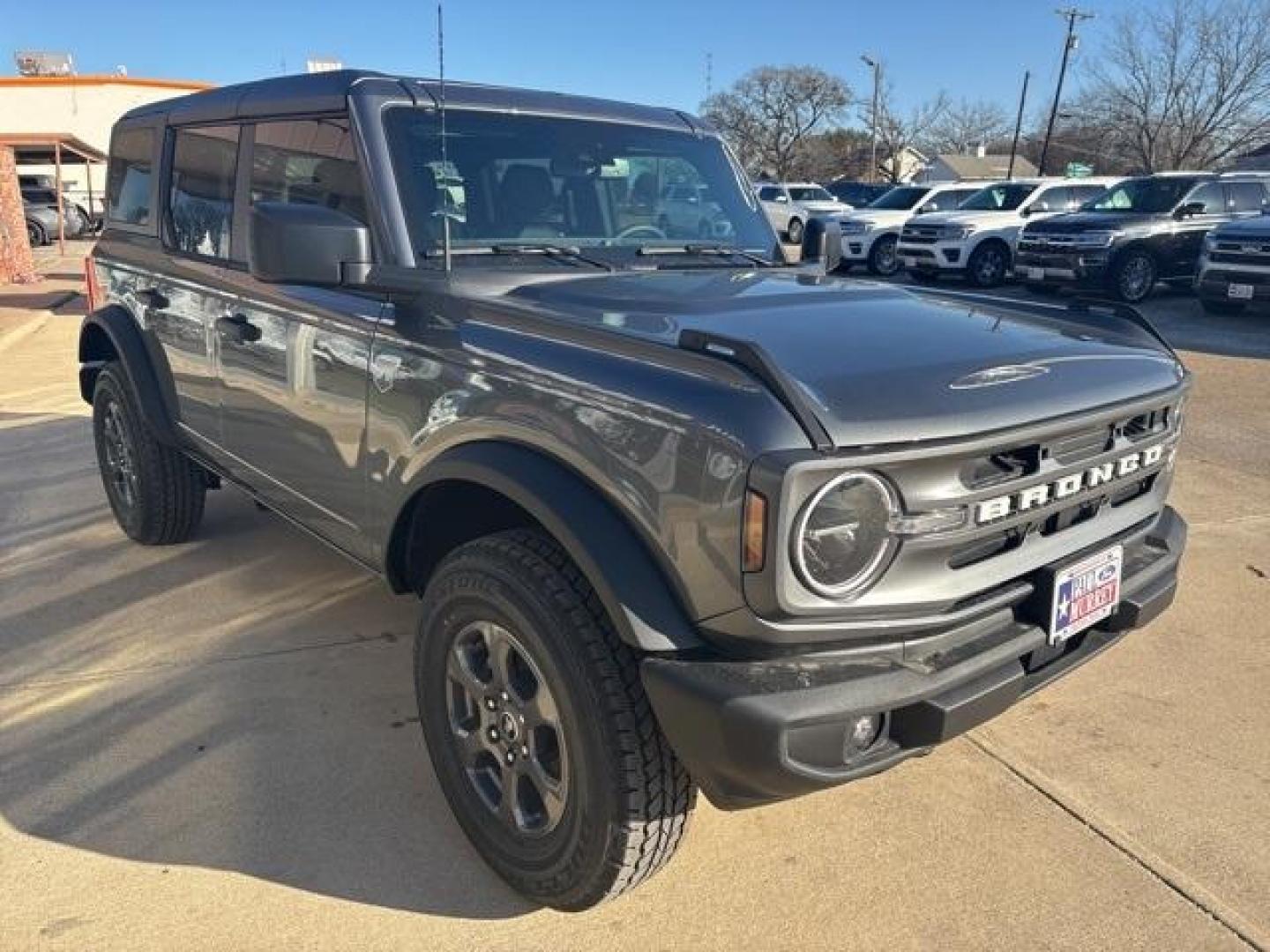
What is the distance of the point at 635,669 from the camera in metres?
2.15

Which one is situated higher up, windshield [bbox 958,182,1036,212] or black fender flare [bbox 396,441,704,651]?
windshield [bbox 958,182,1036,212]

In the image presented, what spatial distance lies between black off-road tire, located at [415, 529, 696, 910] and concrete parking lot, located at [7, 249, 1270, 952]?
176 millimetres

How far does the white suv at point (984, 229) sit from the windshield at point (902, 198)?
2767mm

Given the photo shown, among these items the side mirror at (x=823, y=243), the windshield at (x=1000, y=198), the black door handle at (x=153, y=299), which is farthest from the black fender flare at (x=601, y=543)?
the windshield at (x=1000, y=198)

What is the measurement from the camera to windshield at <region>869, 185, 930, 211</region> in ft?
69.1

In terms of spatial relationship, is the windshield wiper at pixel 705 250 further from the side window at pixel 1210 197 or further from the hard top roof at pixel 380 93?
the side window at pixel 1210 197

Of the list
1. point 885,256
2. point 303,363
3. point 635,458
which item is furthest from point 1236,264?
point 635,458

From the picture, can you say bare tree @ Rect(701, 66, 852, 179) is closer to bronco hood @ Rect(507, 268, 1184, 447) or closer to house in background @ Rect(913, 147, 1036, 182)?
house in background @ Rect(913, 147, 1036, 182)

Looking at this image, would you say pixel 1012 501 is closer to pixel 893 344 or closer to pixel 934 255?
pixel 893 344

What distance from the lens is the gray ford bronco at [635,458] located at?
6.52 feet

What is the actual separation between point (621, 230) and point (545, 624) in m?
1.68

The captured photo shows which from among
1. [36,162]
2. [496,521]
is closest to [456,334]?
[496,521]

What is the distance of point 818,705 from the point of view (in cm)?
192

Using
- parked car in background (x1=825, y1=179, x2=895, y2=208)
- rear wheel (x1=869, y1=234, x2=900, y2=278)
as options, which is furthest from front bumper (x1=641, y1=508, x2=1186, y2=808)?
parked car in background (x1=825, y1=179, x2=895, y2=208)
